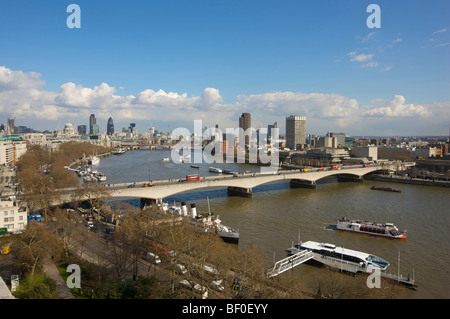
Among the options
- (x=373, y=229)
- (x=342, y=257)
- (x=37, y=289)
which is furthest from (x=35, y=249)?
(x=373, y=229)

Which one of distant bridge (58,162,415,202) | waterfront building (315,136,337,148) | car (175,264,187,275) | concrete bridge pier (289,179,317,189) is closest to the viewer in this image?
car (175,264,187,275)

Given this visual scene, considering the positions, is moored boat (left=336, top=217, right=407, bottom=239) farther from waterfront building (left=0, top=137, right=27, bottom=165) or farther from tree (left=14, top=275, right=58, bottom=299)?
waterfront building (left=0, top=137, right=27, bottom=165)

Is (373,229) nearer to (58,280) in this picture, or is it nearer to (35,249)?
(58,280)

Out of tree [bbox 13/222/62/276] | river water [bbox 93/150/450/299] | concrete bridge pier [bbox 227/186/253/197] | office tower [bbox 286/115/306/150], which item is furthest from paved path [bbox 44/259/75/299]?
office tower [bbox 286/115/306/150]

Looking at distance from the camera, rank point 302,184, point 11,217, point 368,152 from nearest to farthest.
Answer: point 11,217, point 302,184, point 368,152

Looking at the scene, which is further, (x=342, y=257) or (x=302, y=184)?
(x=302, y=184)

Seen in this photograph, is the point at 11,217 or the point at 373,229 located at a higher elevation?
the point at 11,217
